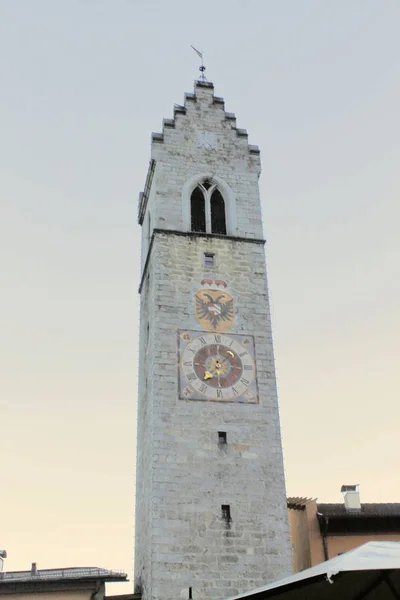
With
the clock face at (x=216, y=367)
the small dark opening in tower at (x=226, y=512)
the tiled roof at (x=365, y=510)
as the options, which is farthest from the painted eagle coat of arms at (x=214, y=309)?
the tiled roof at (x=365, y=510)

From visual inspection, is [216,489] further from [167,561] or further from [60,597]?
[60,597]

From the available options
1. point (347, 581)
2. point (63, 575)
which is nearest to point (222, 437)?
point (63, 575)

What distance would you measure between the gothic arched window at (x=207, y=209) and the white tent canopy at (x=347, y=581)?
602 inches

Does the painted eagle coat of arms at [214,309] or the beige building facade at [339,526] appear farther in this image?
the painted eagle coat of arms at [214,309]

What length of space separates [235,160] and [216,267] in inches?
171

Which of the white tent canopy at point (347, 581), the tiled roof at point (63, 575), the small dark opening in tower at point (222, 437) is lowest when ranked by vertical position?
the white tent canopy at point (347, 581)

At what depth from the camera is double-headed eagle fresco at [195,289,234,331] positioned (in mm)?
18938

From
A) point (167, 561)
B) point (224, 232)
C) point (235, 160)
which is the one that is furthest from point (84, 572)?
point (235, 160)

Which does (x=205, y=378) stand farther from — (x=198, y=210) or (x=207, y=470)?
(x=198, y=210)

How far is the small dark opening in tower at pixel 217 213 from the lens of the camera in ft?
70.0

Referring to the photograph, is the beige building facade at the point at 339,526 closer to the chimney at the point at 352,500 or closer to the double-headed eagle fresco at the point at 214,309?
→ the chimney at the point at 352,500

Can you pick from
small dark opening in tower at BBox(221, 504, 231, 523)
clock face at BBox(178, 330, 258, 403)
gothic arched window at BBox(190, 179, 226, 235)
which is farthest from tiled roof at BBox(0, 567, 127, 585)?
gothic arched window at BBox(190, 179, 226, 235)

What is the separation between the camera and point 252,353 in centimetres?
1881

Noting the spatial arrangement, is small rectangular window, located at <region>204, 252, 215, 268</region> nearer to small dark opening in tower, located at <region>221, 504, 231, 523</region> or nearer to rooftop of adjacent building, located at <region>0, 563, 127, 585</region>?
small dark opening in tower, located at <region>221, 504, 231, 523</region>
